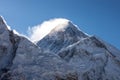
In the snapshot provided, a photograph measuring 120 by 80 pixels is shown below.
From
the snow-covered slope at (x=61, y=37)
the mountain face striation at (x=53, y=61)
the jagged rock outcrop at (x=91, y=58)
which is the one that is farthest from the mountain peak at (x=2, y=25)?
the snow-covered slope at (x=61, y=37)

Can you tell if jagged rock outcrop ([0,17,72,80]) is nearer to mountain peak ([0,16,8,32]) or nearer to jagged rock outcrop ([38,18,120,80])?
mountain peak ([0,16,8,32])

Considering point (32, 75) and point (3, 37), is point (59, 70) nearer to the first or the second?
point (32, 75)

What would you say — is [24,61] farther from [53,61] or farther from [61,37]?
[61,37]

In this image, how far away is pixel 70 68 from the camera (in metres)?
121

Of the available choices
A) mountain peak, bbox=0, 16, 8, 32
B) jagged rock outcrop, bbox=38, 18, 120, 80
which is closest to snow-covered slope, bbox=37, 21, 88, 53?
jagged rock outcrop, bbox=38, 18, 120, 80

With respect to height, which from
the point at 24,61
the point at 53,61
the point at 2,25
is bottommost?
the point at 24,61

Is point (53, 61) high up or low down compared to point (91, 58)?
down

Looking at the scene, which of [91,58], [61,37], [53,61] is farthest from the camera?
[61,37]

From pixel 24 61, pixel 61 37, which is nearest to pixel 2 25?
pixel 24 61

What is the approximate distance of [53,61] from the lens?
122188mm

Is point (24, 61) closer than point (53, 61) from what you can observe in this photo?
Yes

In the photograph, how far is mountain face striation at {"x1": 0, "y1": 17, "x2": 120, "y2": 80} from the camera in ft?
378

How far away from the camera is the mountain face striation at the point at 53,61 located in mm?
115188

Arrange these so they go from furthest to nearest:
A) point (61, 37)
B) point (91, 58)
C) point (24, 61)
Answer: point (61, 37) < point (91, 58) < point (24, 61)
